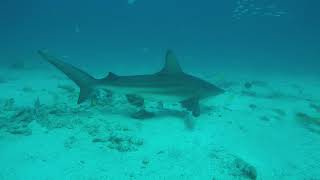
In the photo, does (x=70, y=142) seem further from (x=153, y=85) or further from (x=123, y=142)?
(x=153, y=85)

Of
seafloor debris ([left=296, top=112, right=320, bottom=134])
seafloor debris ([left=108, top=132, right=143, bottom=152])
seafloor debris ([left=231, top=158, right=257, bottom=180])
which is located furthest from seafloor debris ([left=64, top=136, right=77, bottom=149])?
seafloor debris ([left=296, top=112, right=320, bottom=134])

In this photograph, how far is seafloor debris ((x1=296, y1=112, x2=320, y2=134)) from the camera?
8457 millimetres

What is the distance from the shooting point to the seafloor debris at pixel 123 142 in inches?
250

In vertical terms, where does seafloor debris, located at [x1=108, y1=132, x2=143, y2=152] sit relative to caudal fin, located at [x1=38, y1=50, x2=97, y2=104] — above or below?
below

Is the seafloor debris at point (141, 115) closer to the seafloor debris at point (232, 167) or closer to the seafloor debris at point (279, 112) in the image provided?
the seafloor debris at point (232, 167)

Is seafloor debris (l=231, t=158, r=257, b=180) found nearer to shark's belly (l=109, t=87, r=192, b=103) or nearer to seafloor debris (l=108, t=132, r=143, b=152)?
seafloor debris (l=108, t=132, r=143, b=152)

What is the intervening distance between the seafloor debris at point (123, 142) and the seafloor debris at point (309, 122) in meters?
4.61

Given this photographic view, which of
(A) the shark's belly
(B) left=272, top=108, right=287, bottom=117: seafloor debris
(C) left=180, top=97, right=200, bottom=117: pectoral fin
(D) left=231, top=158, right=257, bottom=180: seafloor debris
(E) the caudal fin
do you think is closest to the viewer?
(D) left=231, top=158, right=257, bottom=180: seafloor debris

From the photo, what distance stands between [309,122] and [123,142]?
5409 mm

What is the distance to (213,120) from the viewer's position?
866 cm

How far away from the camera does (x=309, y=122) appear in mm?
9000

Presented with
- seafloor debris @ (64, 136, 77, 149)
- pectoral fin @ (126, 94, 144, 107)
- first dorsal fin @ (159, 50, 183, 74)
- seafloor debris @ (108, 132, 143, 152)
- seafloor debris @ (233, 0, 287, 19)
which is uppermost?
seafloor debris @ (233, 0, 287, 19)

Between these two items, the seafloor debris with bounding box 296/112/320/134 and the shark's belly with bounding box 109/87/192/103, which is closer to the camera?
the shark's belly with bounding box 109/87/192/103

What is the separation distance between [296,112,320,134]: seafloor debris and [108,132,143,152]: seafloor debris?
15.1 feet
